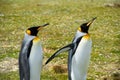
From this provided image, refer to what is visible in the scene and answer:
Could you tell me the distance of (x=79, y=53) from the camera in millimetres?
12570

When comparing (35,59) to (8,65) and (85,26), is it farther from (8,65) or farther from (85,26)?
(8,65)

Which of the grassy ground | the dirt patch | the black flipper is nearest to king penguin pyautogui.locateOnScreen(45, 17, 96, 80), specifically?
the black flipper

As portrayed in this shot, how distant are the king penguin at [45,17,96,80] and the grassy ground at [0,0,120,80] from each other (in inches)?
103

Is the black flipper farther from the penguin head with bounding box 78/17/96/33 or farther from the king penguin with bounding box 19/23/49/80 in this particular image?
the penguin head with bounding box 78/17/96/33

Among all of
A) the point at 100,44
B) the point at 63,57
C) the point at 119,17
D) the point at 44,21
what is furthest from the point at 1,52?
the point at 119,17

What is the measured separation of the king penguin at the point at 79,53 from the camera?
1240 cm

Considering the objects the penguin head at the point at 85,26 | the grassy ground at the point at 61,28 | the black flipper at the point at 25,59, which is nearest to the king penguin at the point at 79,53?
the penguin head at the point at 85,26

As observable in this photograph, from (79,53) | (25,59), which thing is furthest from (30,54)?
(79,53)

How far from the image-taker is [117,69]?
1675 cm

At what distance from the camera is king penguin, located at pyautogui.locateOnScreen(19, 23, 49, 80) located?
38.7ft

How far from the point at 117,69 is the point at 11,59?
16.7ft

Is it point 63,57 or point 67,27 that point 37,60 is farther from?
point 67,27

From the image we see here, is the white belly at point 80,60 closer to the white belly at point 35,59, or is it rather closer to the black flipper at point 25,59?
the white belly at point 35,59

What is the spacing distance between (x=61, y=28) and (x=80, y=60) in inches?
622
